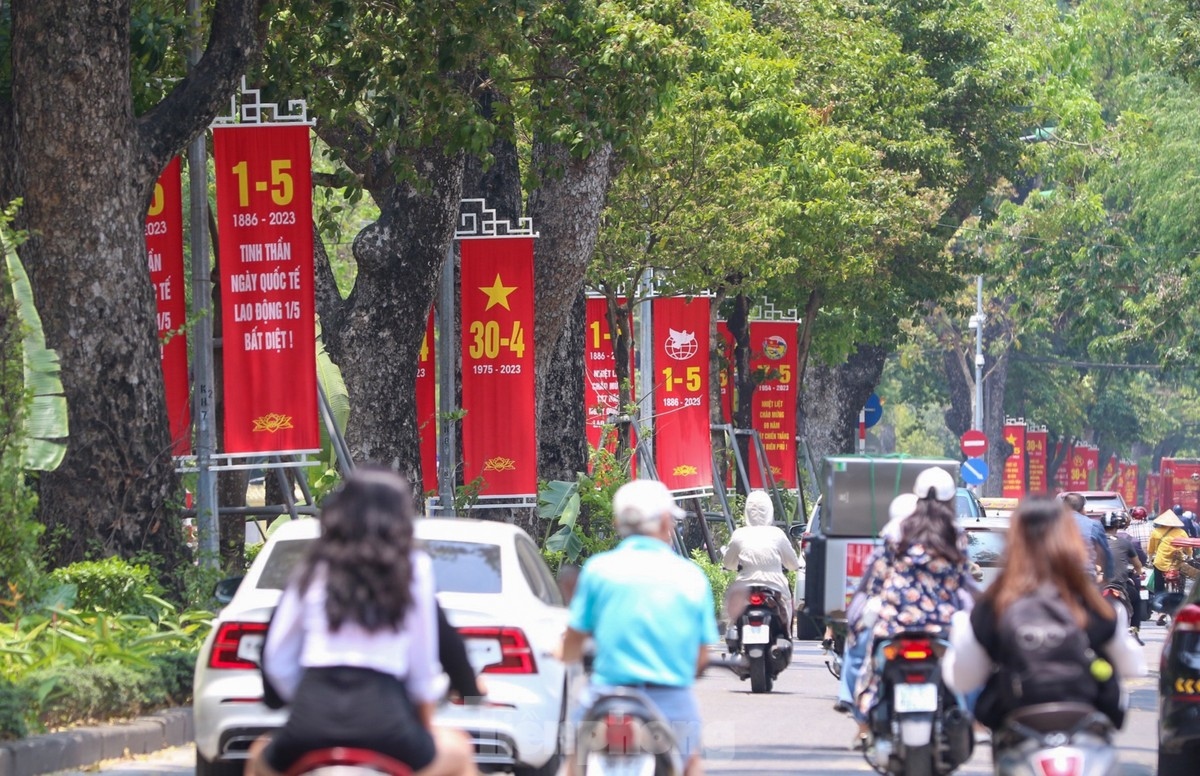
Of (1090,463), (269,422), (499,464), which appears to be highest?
(269,422)

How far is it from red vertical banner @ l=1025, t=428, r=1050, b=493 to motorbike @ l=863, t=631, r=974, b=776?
5935 cm

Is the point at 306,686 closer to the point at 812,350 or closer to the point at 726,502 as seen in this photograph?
the point at 726,502

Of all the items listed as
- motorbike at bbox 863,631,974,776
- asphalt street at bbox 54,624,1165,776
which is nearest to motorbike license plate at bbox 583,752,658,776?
asphalt street at bbox 54,624,1165,776

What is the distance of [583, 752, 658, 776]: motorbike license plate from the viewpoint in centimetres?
677

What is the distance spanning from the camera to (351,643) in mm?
5426

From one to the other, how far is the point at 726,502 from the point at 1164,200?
1322 cm

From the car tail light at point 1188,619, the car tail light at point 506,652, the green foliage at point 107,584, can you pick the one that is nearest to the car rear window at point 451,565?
the car tail light at point 506,652

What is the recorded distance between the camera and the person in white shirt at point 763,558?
1684 cm

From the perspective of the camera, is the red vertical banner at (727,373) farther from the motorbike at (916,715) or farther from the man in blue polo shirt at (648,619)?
the man in blue polo shirt at (648,619)

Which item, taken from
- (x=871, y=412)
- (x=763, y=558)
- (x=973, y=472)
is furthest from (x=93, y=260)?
(x=973, y=472)

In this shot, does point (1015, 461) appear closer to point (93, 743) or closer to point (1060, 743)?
point (93, 743)

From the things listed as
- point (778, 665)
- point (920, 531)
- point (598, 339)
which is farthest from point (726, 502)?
point (920, 531)

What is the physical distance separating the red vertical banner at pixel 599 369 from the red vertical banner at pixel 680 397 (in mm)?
1119

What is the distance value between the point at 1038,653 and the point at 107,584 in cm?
939
